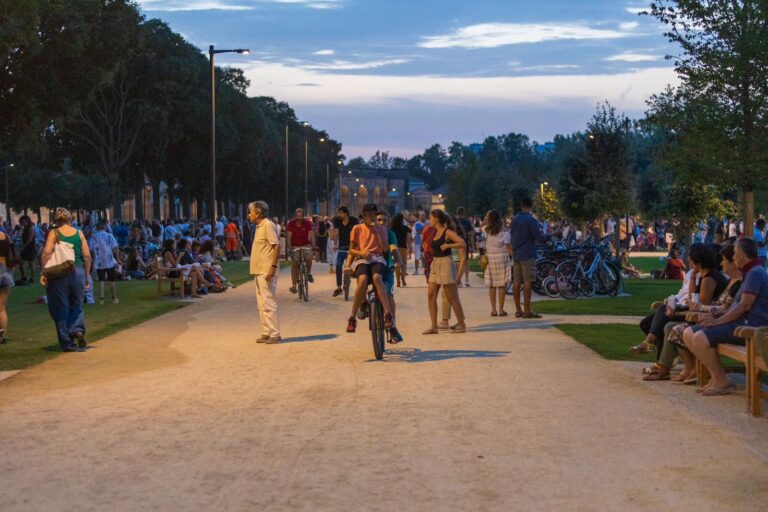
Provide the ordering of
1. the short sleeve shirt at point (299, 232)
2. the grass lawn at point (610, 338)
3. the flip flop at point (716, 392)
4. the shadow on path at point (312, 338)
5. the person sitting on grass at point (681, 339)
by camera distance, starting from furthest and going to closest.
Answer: the short sleeve shirt at point (299, 232)
the shadow on path at point (312, 338)
the grass lawn at point (610, 338)
the person sitting on grass at point (681, 339)
the flip flop at point (716, 392)

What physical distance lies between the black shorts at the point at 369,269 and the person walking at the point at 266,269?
1725 mm

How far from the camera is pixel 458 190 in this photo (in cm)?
13100

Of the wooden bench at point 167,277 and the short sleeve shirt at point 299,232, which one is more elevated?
the short sleeve shirt at point 299,232

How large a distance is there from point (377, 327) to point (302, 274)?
35.3ft

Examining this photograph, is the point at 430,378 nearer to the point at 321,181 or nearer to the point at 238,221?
the point at 238,221

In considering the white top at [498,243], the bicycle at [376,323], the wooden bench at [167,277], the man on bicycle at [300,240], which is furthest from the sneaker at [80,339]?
the wooden bench at [167,277]

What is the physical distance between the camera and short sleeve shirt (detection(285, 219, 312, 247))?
23.9 meters

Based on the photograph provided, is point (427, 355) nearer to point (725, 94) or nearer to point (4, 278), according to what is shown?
point (4, 278)

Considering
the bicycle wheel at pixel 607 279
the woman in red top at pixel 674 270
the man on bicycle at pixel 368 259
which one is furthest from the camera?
→ the woman in red top at pixel 674 270

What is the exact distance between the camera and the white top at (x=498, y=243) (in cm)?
1916

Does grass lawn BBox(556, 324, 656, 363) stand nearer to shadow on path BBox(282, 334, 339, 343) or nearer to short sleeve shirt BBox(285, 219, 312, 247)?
shadow on path BBox(282, 334, 339, 343)

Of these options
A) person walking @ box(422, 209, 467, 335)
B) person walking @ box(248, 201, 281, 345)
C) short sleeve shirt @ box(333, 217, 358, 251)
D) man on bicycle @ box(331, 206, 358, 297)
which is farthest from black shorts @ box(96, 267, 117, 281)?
person walking @ box(422, 209, 467, 335)

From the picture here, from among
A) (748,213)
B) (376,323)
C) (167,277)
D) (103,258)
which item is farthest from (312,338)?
(167,277)

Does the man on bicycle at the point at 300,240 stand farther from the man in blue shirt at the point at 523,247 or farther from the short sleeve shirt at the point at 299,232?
the man in blue shirt at the point at 523,247
